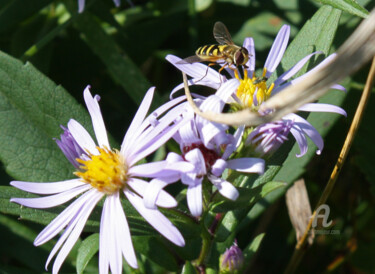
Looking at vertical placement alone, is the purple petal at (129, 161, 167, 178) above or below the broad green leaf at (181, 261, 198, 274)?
above

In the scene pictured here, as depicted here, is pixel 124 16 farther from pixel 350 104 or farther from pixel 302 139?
pixel 302 139

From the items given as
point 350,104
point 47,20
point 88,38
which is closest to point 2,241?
point 88,38

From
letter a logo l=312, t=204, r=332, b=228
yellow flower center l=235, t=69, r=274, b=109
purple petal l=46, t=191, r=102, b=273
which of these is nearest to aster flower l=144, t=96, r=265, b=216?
yellow flower center l=235, t=69, r=274, b=109

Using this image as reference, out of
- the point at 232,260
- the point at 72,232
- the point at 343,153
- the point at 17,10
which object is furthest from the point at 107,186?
the point at 17,10

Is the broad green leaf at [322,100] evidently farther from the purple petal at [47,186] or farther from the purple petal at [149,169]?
the purple petal at [47,186]

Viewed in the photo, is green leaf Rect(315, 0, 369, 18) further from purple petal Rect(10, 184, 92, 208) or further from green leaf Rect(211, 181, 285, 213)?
purple petal Rect(10, 184, 92, 208)

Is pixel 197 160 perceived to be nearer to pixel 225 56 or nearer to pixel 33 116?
pixel 225 56

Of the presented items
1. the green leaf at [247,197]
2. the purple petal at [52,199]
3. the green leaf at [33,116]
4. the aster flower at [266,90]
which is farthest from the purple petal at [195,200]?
the green leaf at [33,116]
